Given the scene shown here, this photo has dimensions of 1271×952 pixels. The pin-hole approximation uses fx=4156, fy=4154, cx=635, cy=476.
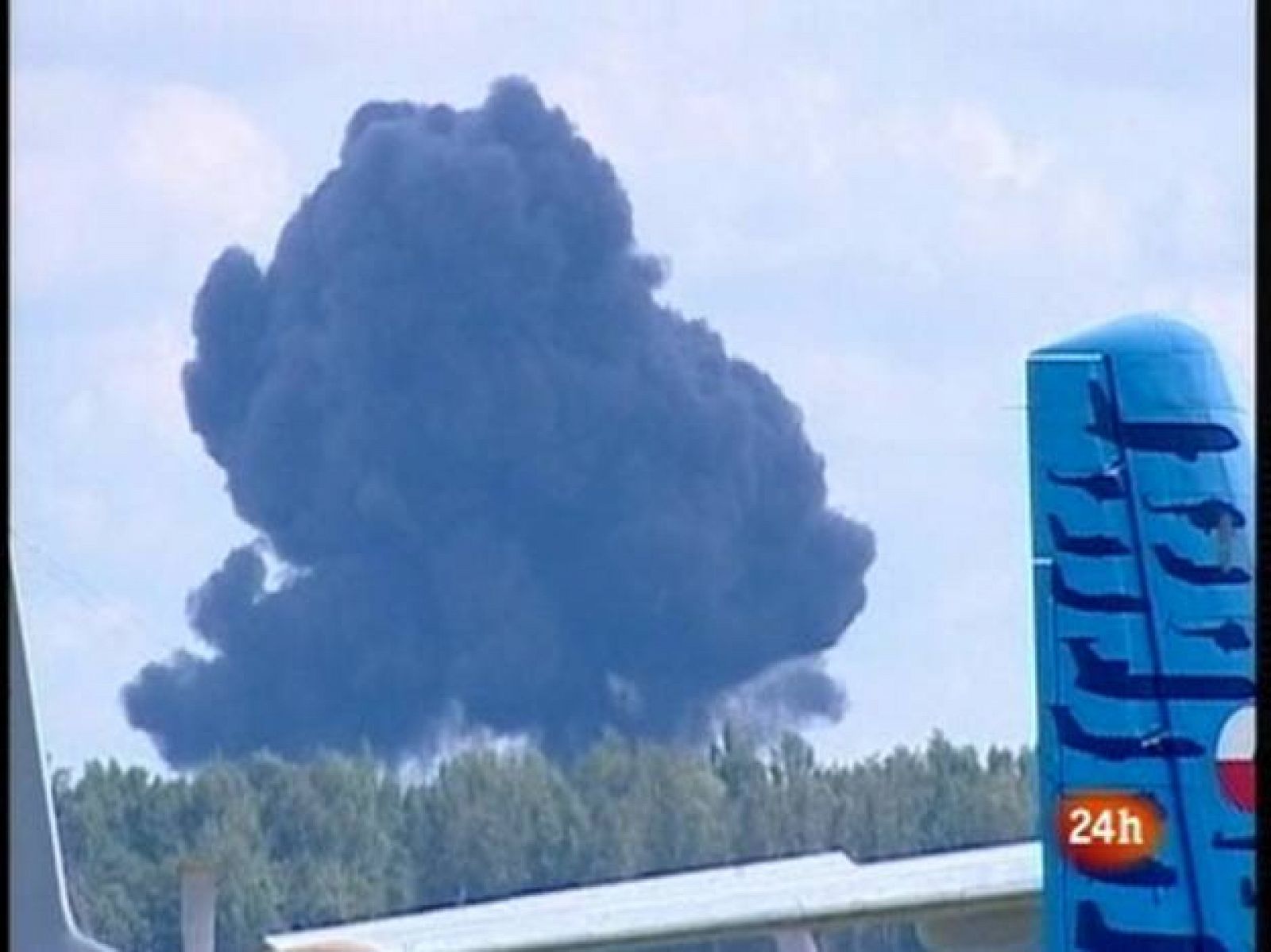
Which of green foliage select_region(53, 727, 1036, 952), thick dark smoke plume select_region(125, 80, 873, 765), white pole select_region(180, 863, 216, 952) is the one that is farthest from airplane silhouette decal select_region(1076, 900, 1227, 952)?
thick dark smoke plume select_region(125, 80, 873, 765)

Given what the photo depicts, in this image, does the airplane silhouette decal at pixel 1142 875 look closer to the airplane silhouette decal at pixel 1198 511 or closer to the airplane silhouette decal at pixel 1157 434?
the airplane silhouette decal at pixel 1198 511

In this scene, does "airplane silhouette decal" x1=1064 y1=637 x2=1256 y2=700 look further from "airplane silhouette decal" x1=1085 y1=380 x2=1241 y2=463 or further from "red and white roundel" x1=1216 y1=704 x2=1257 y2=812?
"airplane silhouette decal" x1=1085 y1=380 x2=1241 y2=463

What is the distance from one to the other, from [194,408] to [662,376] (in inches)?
116

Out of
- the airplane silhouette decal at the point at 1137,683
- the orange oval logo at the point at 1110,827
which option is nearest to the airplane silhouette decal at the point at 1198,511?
the airplane silhouette decal at the point at 1137,683

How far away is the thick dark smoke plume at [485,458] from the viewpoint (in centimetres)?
1587

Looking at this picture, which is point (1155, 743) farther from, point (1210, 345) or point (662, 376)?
point (662, 376)

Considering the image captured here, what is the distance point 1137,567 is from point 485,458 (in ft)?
37.1

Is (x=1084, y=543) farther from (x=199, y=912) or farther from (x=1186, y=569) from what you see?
(x=199, y=912)

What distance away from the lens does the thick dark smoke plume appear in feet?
52.1

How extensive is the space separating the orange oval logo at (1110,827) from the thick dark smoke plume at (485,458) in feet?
20.3

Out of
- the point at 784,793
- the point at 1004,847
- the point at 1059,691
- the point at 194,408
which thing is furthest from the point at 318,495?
the point at 1059,691

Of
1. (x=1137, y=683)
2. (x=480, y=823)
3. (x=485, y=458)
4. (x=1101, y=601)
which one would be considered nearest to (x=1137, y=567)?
(x=1101, y=601)

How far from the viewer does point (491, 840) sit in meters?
12.7

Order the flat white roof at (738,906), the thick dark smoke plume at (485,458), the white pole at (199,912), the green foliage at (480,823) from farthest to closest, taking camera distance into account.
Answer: the thick dark smoke plume at (485,458)
the green foliage at (480,823)
the flat white roof at (738,906)
the white pole at (199,912)
